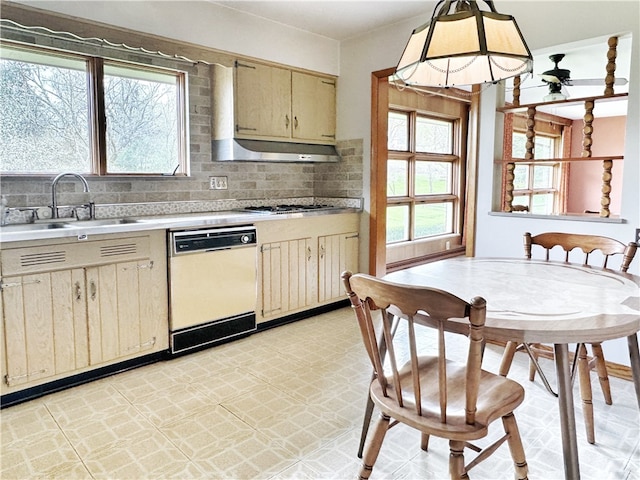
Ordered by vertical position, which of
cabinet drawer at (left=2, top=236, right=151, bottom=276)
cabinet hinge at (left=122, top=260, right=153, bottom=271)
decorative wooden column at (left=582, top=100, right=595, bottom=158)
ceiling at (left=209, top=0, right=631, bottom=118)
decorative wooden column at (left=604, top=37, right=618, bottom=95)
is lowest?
cabinet hinge at (left=122, top=260, right=153, bottom=271)

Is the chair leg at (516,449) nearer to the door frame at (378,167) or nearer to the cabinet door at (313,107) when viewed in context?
the door frame at (378,167)

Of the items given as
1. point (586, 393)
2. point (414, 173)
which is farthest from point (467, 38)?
point (414, 173)

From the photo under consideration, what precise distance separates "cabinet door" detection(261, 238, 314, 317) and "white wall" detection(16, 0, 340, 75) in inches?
63.6

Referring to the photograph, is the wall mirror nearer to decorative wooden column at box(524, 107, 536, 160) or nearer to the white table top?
decorative wooden column at box(524, 107, 536, 160)

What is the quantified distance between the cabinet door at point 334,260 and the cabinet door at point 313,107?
3.21 feet

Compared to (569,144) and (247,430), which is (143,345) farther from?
(569,144)

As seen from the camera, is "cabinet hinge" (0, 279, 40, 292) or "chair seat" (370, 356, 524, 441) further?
"cabinet hinge" (0, 279, 40, 292)

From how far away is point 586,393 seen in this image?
2098 millimetres

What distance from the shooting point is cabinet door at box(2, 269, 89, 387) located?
7.63 feet

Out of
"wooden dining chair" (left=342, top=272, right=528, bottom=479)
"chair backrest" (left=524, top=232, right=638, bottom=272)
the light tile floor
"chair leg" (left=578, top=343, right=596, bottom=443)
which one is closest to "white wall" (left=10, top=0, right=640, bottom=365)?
"chair backrest" (left=524, top=232, right=638, bottom=272)

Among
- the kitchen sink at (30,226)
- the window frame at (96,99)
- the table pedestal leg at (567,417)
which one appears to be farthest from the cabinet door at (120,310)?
the table pedestal leg at (567,417)

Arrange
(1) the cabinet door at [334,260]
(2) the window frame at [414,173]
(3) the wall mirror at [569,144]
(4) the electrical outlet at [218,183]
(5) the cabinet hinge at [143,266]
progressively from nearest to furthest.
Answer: (5) the cabinet hinge at [143,266], (4) the electrical outlet at [218,183], (1) the cabinet door at [334,260], (3) the wall mirror at [569,144], (2) the window frame at [414,173]

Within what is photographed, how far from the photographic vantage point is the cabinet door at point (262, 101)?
3.67 meters

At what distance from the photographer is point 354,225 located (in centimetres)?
424
